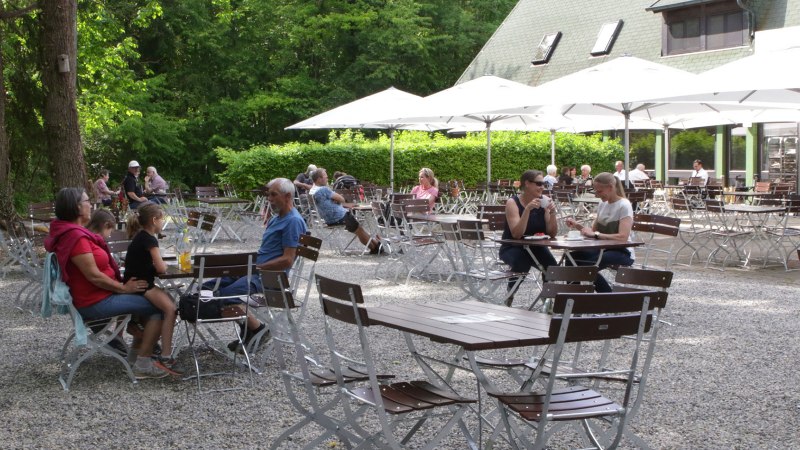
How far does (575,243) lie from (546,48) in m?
24.0

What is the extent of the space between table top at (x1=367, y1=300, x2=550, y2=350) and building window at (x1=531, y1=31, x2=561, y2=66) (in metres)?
27.0

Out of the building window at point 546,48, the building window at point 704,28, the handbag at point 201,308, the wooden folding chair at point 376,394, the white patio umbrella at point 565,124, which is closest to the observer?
the wooden folding chair at point 376,394

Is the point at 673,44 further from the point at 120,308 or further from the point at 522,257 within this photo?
the point at 120,308

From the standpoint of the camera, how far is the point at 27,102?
659 inches

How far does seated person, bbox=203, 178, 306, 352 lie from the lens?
7.23 meters

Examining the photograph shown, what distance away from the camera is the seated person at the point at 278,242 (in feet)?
23.7

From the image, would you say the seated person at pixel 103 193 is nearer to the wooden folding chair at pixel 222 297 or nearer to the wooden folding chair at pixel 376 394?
the wooden folding chair at pixel 222 297

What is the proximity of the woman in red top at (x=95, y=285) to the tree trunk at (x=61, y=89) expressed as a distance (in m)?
8.47

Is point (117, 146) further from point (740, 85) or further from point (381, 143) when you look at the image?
point (740, 85)

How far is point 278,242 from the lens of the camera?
771 cm

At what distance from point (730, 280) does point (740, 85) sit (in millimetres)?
2208

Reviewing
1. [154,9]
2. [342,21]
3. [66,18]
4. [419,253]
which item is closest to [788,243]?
[419,253]

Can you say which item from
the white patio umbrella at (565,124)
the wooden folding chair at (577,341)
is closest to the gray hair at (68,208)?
the wooden folding chair at (577,341)

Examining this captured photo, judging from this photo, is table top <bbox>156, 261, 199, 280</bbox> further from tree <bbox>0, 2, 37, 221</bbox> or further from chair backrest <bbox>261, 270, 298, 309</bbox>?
tree <bbox>0, 2, 37, 221</bbox>
